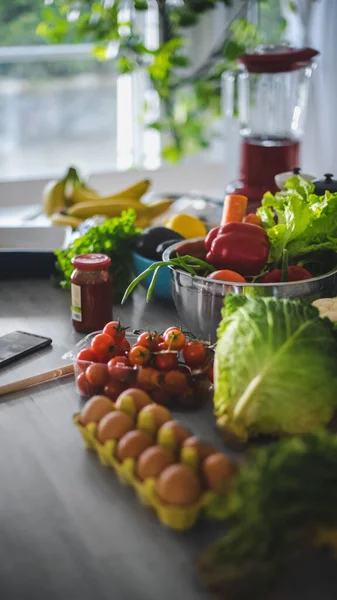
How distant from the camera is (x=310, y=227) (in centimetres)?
137

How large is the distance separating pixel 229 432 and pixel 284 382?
0.38 ft

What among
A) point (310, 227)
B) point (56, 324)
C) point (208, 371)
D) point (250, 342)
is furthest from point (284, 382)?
point (56, 324)

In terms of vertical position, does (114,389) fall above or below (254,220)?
below

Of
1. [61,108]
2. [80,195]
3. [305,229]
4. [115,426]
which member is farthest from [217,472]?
[61,108]

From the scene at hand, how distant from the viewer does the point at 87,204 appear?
2.21 metres

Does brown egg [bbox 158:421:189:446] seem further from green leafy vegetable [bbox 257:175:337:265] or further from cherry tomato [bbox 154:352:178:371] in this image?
green leafy vegetable [bbox 257:175:337:265]

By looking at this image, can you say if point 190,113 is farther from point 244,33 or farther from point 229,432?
point 229,432

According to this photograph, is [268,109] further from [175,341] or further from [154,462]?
[154,462]

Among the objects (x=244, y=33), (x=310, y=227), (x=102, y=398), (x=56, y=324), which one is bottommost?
(x=56, y=324)

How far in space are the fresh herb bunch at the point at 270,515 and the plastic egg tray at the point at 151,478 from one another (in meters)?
0.05

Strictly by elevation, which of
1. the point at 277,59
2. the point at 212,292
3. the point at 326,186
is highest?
the point at 277,59

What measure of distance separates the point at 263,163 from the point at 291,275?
0.84 meters

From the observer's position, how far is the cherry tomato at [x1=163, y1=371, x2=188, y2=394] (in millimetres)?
1145

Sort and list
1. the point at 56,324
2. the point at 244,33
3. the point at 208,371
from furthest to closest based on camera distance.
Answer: the point at 244,33
the point at 56,324
the point at 208,371
